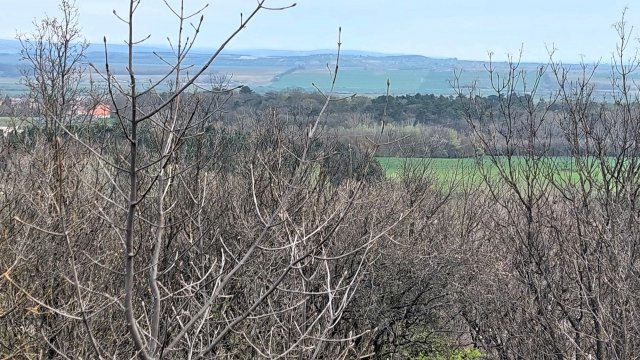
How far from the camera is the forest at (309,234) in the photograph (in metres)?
4.42

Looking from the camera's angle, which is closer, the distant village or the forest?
the forest

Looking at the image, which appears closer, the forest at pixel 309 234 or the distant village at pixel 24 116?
the forest at pixel 309 234

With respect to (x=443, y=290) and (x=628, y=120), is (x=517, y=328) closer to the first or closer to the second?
(x=628, y=120)

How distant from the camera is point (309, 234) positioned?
3748mm

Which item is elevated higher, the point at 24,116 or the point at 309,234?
the point at 309,234

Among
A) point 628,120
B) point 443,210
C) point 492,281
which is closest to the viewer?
point 628,120

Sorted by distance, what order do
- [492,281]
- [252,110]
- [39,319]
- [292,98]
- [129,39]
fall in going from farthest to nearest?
[292,98] → [252,110] → [492,281] → [39,319] → [129,39]

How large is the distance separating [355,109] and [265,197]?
856 centimetres

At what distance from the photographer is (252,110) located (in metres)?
27.3

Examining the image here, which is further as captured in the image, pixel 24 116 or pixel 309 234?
pixel 24 116

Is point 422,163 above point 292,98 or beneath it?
beneath

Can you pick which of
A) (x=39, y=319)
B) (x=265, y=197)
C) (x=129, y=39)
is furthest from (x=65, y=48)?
(x=129, y=39)

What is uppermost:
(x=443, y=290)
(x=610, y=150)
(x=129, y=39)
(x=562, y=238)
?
(x=129, y=39)

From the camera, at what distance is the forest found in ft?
14.5
